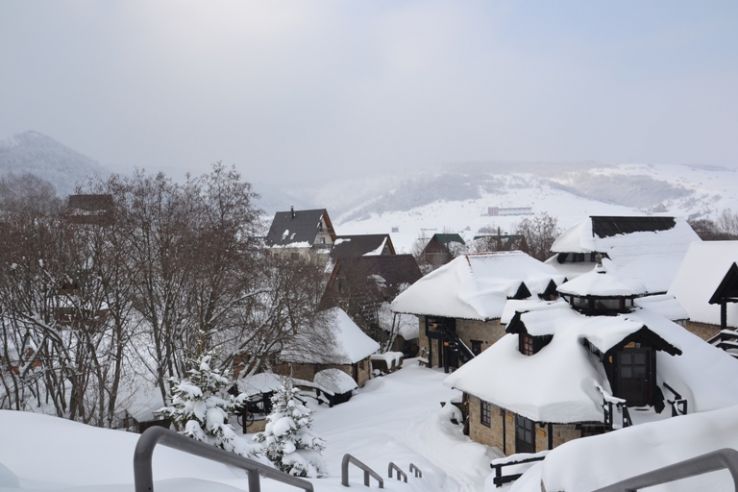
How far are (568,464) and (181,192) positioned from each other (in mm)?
17417

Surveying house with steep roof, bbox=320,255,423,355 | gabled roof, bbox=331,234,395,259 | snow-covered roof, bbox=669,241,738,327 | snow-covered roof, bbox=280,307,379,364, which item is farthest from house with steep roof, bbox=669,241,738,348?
gabled roof, bbox=331,234,395,259

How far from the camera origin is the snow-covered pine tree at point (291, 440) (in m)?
12.8

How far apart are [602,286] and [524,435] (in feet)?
19.8

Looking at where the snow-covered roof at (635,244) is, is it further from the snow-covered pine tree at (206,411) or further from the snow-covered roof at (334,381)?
the snow-covered pine tree at (206,411)

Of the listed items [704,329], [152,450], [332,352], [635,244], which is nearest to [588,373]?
[704,329]

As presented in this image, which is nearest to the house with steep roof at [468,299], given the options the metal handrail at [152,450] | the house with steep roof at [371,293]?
the house with steep roof at [371,293]

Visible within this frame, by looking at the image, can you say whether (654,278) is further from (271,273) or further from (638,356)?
(271,273)

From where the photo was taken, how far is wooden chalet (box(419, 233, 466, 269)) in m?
64.0

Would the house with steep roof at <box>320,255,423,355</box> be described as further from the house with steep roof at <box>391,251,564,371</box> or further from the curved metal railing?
the curved metal railing

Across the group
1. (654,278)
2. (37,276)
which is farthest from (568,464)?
(654,278)

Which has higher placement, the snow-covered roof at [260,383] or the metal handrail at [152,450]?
the metal handrail at [152,450]

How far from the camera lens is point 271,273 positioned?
22.9 m

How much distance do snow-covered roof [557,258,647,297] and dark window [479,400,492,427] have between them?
16.9 feet

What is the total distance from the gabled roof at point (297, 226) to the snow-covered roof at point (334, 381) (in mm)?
32024
